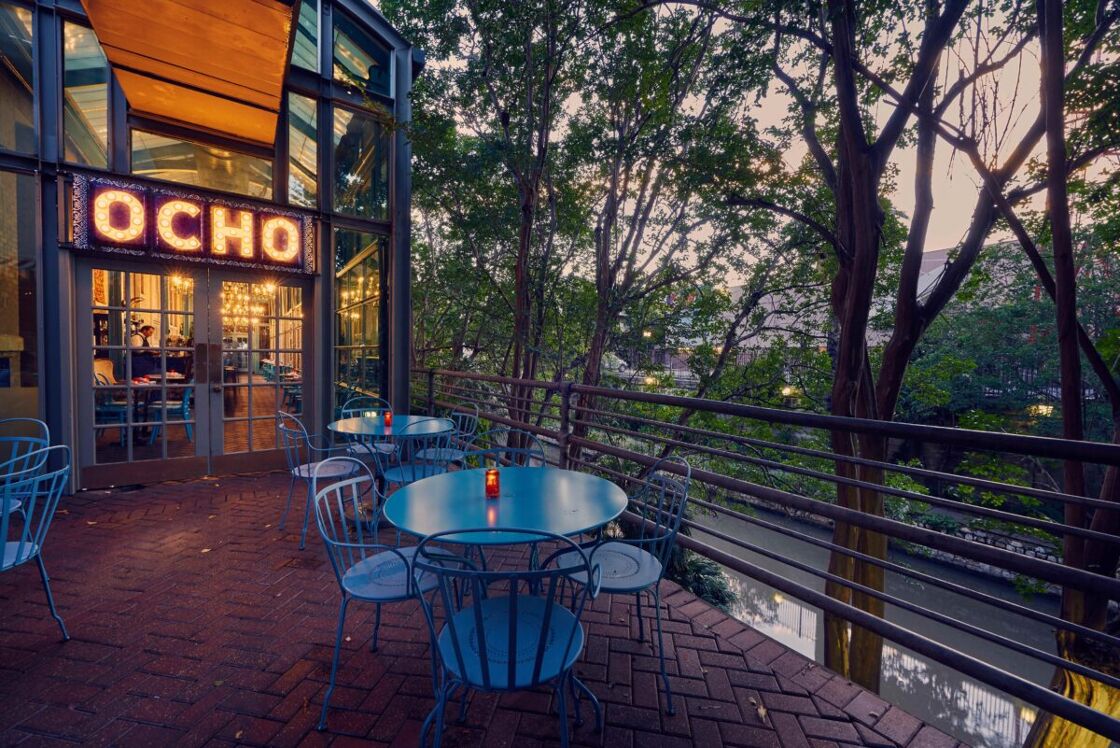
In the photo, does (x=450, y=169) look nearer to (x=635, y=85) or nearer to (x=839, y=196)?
(x=635, y=85)

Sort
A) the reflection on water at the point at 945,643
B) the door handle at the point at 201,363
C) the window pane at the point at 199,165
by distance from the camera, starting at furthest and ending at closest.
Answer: the reflection on water at the point at 945,643
the door handle at the point at 201,363
the window pane at the point at 199,165

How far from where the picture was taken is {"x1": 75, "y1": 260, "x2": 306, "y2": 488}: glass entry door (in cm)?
432

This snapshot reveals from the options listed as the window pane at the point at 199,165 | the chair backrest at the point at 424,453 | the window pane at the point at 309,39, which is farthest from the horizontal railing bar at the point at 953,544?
the window pane at the point at 309,39

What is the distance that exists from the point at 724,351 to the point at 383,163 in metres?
5.66

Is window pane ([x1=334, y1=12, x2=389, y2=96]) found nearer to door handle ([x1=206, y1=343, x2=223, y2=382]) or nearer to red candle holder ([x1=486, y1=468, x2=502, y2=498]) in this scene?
door handle ([x1=206, y1=343, x2=223, y2=382])

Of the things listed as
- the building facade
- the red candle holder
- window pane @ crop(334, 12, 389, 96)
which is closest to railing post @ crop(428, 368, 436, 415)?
the building facade

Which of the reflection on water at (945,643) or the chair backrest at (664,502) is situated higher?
the chair backrest at (664,502)

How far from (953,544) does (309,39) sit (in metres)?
6.74

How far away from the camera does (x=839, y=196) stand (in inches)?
218

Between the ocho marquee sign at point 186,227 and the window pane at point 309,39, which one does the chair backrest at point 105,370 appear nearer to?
the ocho marquee sign at point 186,227

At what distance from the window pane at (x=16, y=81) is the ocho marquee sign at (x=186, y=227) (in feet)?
1.62

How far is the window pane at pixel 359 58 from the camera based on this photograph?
5.30 metres

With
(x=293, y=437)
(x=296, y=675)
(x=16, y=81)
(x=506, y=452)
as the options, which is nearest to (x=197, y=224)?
(x=16, y=81)

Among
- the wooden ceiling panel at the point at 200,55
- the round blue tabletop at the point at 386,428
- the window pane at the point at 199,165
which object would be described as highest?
the wooden ceiling panel at the point at 200,55
